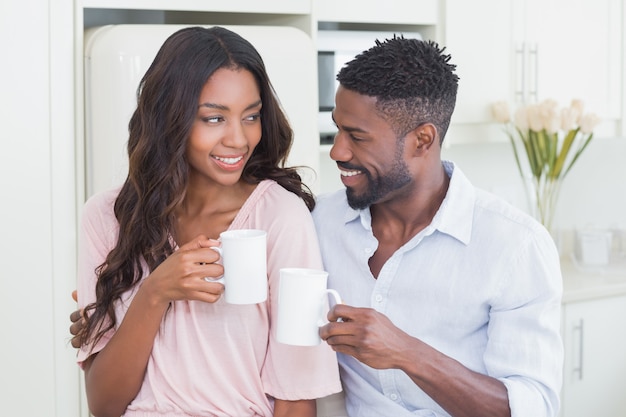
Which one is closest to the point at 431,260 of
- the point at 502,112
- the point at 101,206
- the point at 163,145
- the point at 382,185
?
the point at 382,185

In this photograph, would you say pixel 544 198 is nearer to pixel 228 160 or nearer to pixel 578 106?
pixel 578 106

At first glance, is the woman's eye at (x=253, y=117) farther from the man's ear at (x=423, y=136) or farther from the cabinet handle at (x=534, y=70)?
the cabinet handle at (x=534, y=70)

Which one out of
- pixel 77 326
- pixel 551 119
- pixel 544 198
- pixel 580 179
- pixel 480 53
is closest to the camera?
pixel 77 326

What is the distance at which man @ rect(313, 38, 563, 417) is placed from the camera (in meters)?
1.60

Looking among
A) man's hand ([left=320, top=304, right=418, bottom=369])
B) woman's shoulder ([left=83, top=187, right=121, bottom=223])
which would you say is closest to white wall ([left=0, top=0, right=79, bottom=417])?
woman's shoulder ([left=83, top=187, right=121, bottom=223])

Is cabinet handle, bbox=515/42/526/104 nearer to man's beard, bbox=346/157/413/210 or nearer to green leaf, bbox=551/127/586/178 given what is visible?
green leaf, bbox=551/127/586/178

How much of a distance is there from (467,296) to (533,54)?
153 centimetres

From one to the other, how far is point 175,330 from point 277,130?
42cm

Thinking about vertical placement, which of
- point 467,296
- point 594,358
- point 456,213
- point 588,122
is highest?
point 588,122

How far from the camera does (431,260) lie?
66.3 inches

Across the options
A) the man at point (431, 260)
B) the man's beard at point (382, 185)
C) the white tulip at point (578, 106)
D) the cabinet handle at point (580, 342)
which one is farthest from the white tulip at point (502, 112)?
the man's beard at point (382, 185)

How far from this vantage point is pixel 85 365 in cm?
176

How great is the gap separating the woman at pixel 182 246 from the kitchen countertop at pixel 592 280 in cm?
140

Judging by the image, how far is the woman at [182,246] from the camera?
161 cm
